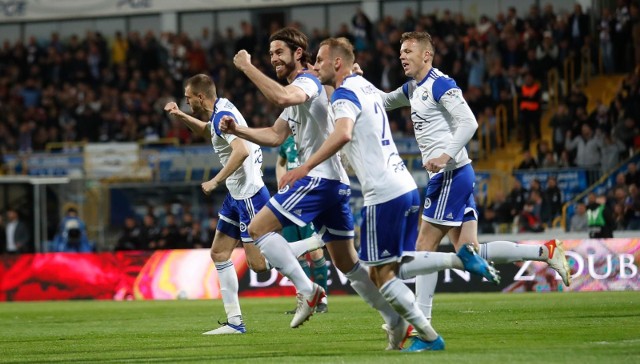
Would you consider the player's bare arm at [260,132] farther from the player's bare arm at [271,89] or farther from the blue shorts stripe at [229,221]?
the blue shorts stripe at [229,221]

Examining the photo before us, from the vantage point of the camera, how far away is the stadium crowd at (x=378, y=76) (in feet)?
85.0

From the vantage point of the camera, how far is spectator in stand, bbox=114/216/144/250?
26.0 m

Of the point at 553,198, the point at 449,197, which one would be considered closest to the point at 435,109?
the point at 449,197

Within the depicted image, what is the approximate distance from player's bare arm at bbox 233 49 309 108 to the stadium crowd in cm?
1456

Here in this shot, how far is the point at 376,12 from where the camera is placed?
3562 cm

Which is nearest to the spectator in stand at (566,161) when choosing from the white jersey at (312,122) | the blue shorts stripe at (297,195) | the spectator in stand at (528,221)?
the spectator in stand at (528,221)

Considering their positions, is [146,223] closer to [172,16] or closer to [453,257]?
[172,16]

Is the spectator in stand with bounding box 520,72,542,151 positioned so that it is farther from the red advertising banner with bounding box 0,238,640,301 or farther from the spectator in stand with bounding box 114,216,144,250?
the spectator in stand with bounding box 114,216,144,250

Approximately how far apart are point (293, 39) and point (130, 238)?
54.3 ft

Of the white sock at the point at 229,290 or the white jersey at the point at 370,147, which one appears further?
the white sock at the point at 229,290

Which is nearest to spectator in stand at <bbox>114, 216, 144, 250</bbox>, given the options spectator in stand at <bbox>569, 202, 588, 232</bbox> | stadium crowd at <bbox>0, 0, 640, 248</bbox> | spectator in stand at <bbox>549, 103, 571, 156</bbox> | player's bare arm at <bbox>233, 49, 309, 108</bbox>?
stadium crowd at <bbox>0, 0, 640, 248</bbox>

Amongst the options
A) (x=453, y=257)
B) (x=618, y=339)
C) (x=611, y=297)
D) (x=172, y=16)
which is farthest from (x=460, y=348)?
(x=172, y=16)

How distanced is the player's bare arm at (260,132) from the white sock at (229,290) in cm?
270

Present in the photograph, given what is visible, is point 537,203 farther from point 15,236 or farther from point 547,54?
point 15,236
